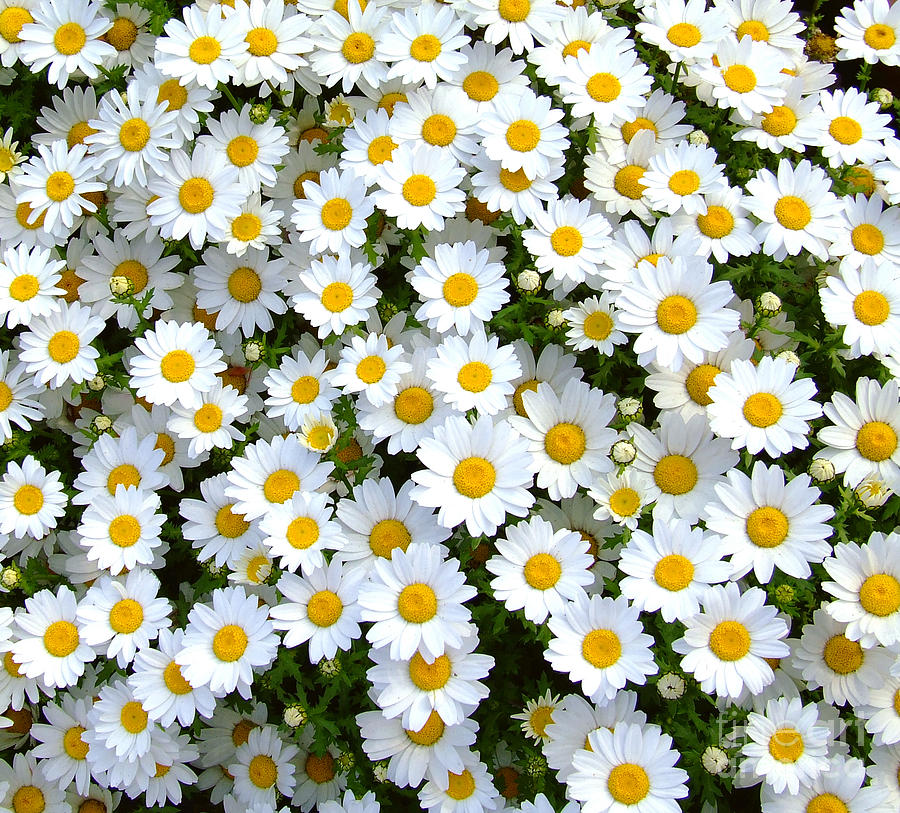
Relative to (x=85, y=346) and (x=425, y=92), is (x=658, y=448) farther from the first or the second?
(x=85, y=346)

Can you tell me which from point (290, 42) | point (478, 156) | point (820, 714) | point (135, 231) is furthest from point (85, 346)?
point (820, 714)

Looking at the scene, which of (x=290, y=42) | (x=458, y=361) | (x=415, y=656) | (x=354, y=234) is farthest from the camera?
(x=290, y=42)

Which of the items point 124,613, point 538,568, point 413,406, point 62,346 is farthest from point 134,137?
point 538,568

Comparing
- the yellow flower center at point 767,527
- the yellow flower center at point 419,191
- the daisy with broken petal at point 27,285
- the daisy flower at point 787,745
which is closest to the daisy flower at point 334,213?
the yellow flower center at point 419,191

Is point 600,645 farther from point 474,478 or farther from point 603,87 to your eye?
point 603,87

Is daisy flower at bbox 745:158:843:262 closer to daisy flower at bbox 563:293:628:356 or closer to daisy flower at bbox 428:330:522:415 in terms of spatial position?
daisy flower at bbox 563:293:628:356

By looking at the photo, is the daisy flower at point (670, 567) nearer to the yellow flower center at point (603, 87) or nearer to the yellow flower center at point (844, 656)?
the yellow flower center at point (844, 656)
